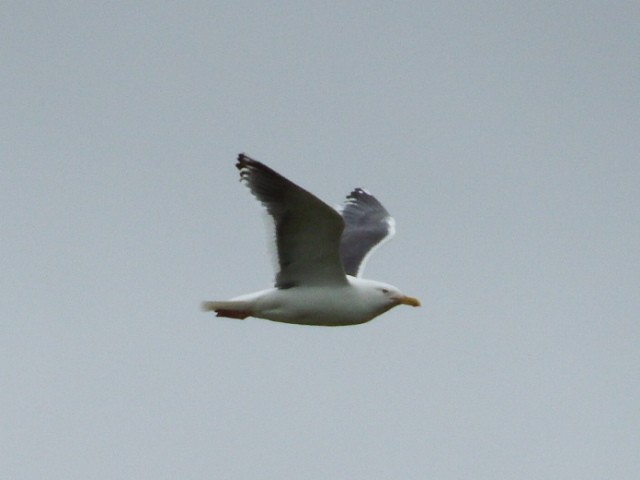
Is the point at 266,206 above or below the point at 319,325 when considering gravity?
above

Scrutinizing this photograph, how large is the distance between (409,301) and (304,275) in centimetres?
111

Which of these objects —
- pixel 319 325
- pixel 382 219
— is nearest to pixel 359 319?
pixel 319 325

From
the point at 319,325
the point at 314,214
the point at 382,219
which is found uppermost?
the point at 382,219

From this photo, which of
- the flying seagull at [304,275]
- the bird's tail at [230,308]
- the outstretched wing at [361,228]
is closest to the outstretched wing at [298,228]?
the flying seagull at [304,275]

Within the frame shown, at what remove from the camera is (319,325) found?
1317 centimetres

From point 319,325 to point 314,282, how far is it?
0.41m

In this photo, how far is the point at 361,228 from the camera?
53.8 ft

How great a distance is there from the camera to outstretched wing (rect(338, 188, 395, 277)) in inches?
605

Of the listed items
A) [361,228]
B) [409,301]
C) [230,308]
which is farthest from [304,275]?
[361,228]

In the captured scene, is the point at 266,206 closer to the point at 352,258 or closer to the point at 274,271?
the point at 274,271

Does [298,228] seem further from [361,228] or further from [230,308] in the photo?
[361,228]

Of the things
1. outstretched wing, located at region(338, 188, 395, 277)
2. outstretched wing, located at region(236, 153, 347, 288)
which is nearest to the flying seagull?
outstretched wing, located at region(236, 153, 347, 288)

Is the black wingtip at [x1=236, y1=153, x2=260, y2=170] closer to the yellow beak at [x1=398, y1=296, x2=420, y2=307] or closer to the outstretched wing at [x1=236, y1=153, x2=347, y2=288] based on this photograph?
the outstretched wing at [x1=236, y1=153, x2=347, y2=288]

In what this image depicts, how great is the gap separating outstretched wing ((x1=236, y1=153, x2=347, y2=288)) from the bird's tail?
1.35ft
